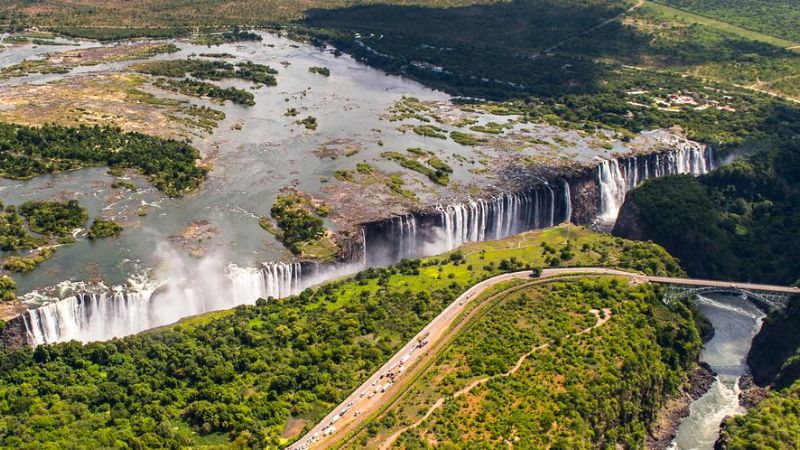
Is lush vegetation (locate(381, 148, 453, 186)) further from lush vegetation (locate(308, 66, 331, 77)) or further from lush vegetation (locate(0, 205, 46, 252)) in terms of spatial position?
lush vegetation (locate(0, 205, 46, 252))

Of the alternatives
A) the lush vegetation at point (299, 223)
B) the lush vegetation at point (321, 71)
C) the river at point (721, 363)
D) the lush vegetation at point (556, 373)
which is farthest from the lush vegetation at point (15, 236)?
the lush vegetation at point (321, 71)

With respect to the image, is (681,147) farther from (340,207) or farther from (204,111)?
(204,111)

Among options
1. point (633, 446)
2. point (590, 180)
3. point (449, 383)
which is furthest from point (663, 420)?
point (590, 180)

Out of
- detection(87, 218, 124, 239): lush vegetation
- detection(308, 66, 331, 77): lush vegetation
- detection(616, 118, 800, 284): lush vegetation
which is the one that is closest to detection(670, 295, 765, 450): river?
detection(616, 118, 800, 284): lush vegetation

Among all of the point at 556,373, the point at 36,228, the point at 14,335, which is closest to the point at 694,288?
the point at 556,373

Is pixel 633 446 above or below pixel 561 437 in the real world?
below

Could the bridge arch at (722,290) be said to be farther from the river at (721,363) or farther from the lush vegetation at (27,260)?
the lush vegetation at (27,260)
